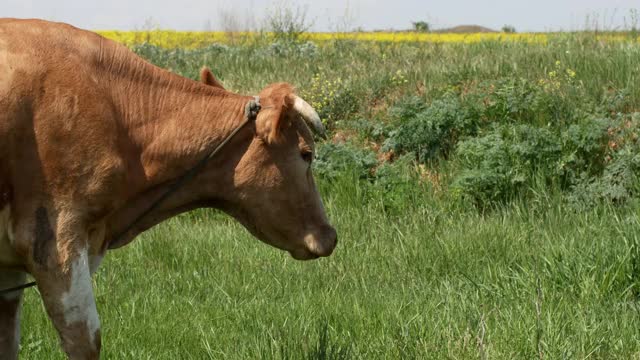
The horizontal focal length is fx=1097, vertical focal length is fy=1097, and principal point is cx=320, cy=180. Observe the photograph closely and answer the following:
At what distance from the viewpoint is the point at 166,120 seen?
207 inches

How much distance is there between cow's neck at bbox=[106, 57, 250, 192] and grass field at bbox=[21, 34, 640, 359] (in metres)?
1.25

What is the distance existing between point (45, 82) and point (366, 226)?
16.7 ft

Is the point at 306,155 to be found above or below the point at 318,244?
above

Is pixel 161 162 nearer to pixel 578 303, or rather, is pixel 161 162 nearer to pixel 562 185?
pixel 578 303

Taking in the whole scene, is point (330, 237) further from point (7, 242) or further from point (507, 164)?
point (507, 164)

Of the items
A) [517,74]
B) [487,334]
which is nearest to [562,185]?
[517,74]

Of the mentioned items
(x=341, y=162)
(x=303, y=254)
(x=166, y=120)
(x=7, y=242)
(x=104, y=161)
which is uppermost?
(x=166, y=120)

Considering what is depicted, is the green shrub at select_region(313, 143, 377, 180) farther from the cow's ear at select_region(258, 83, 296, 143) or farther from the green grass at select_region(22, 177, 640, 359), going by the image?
the cow's ear at select_region(258, 83, 296, 143)

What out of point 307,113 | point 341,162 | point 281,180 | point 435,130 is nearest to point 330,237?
point 281,180

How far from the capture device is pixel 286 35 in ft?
60.4

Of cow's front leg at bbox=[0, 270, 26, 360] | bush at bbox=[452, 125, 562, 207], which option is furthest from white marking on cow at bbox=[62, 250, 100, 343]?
bush at bbox=[452, 125, 562, 207]

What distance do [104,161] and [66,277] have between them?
531mm

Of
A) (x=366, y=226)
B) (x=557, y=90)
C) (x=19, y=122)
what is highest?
(x=19, y=122)

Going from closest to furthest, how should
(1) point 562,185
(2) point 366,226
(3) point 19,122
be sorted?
(3) point 19,122
(2) point 366,226
(1) point 562,185
